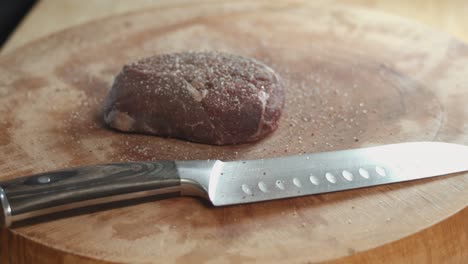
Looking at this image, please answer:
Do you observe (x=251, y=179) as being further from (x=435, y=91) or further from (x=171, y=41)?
(x=171, y=41)

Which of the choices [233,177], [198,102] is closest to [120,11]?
[198,102]

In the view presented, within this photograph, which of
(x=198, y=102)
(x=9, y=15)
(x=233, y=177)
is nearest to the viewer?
(x=233, y=177)

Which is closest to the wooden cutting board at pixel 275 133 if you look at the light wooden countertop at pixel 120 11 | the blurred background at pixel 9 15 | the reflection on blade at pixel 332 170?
the reflection on blade at pixel 332 170

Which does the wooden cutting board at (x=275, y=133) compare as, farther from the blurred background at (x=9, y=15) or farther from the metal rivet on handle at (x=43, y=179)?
the blurred background at (x=9, y=15)

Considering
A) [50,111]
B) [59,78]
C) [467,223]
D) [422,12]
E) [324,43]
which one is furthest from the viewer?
[422,12]

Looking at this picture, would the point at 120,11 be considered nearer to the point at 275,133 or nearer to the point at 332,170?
the point at 275,133

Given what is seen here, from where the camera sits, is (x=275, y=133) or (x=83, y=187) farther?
(x=275, y=133)

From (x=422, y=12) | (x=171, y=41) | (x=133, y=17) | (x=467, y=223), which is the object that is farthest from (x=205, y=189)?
(x=422, y=12)
